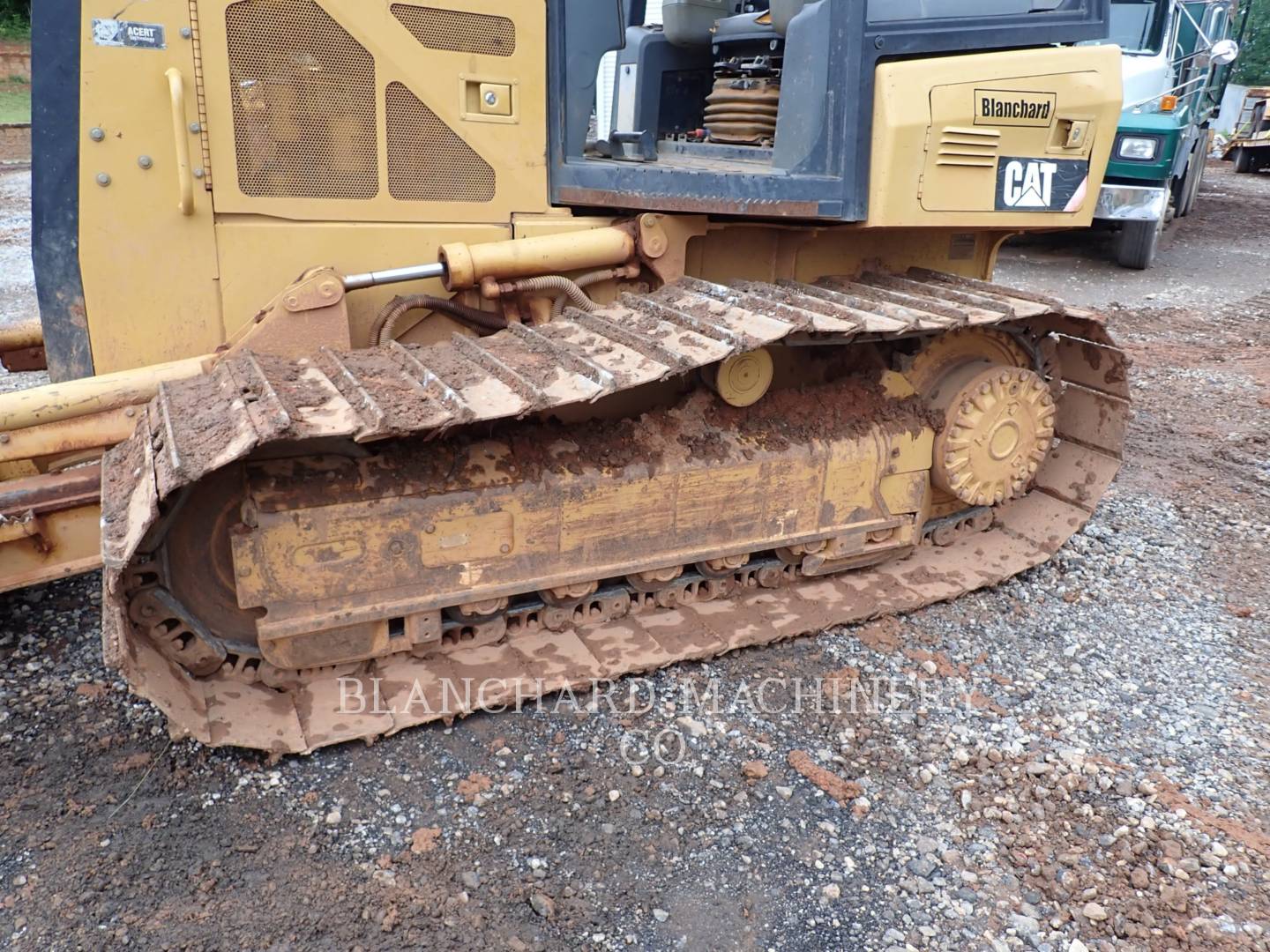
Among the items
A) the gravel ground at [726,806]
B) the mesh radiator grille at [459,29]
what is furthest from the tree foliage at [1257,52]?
the mesh radiator grille at [459,29]

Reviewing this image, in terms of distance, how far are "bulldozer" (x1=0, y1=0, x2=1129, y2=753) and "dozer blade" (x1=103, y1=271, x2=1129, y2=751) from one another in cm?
1

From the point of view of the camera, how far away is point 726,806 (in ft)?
8.87

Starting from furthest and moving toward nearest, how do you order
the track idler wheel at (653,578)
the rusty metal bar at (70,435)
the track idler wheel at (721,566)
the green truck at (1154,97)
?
the green truck at (1154,97) → the track idler wheel at (721,566) → the track idler wheel at (653,578) → the rusty metal bar at (70,435)

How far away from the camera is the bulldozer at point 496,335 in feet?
9.12

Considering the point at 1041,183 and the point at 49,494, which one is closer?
the point at 49,494

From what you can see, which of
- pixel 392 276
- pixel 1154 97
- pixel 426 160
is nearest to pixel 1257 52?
pixel 1154 97

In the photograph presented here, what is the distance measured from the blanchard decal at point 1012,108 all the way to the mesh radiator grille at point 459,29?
4.80ft

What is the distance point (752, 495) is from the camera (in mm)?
3459

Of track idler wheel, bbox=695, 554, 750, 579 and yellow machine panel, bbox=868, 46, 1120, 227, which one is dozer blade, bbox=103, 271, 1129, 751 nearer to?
track idler wheel, bbox=695, 554, 750, 579

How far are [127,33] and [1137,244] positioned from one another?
961 centimetres

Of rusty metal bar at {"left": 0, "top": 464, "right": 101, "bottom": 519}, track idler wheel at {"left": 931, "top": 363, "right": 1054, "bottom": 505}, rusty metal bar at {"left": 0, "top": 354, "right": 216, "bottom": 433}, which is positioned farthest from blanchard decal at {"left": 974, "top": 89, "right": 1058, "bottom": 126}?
rusty metal bar at {"left": 0, "top": 464, "right": 101, "bottom": 519}

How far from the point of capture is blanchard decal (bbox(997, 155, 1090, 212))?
11.2 feet

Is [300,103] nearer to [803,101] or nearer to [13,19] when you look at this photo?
[803,101]

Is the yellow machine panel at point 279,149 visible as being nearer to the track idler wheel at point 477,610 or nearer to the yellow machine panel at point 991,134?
the track idler wheel at point 477,610
